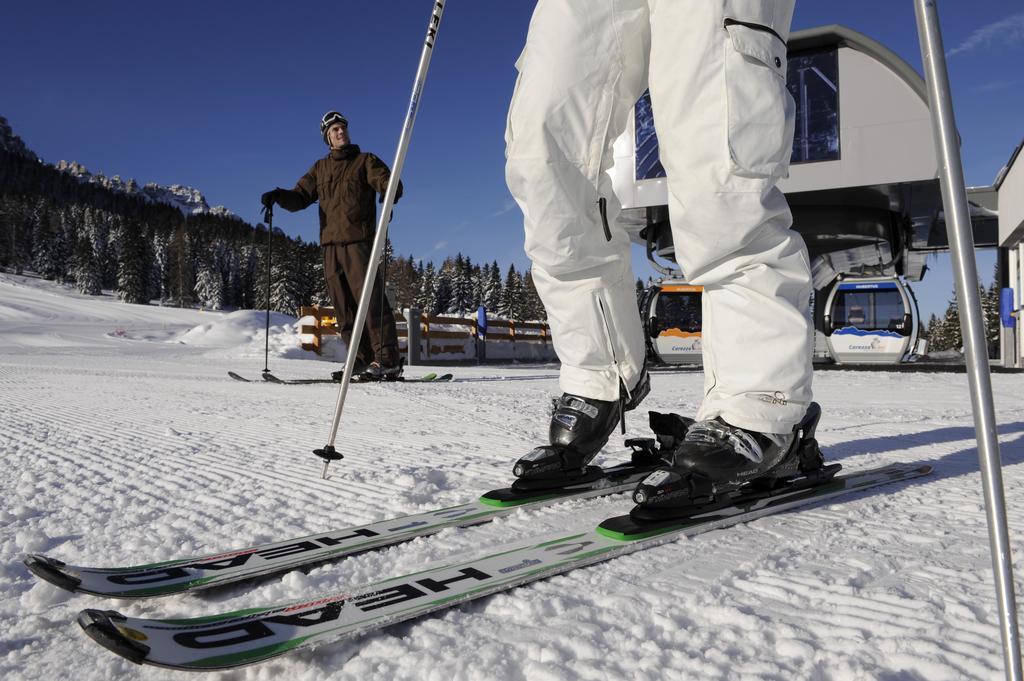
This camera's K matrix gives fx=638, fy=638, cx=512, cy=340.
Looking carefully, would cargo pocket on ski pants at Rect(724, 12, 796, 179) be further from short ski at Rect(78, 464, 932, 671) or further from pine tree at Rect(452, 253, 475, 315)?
pine tree at Rect(452, 253, 475, 315)

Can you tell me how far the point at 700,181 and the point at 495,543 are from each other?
31.0 inches

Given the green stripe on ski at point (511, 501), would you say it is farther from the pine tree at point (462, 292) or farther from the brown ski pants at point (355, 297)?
the pine tree at point (462, 292)

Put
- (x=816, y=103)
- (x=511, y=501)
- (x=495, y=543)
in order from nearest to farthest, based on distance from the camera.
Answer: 1. (x=495, y=543)
2. (x=511, y=501)
3. (x=816, y=103)

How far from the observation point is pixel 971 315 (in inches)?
24.6

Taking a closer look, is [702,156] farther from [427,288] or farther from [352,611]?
[427,288]

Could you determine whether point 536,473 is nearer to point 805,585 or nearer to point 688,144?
point 805,585

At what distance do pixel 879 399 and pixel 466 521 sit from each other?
390 cm

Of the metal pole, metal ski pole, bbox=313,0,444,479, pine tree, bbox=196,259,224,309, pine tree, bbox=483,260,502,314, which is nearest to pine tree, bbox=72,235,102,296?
pine tree, bbox=196,259,224,309

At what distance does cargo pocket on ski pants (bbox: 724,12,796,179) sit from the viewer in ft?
3.98

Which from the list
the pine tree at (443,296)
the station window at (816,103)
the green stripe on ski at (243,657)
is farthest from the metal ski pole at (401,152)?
the pine tree at (443,296)

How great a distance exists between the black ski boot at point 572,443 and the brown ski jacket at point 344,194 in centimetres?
392

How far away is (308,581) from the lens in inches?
36.9

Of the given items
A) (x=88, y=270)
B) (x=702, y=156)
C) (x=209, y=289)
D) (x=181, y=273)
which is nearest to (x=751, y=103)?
(x=702, y=156)

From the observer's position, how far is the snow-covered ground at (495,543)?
0.69 meters
